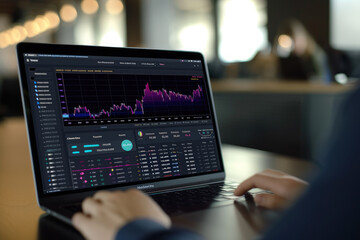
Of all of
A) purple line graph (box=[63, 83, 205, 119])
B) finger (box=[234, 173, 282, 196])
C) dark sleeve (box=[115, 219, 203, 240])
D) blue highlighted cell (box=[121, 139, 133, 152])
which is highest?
purple line graph (box=[63, 83, 205, 119])

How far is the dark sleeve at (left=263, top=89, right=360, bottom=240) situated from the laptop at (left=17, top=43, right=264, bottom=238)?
317 millimetres

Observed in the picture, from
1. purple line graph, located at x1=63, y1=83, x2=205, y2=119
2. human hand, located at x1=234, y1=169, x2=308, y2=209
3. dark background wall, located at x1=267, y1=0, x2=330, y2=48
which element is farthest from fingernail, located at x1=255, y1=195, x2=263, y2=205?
dark background wall, located at x1=267, y1=0, x2=330, y2=48

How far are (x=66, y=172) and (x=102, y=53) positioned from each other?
253 mm

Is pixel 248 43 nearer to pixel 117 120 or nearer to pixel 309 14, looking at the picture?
pixel 309 14

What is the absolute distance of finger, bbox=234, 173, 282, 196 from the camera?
2.33ft

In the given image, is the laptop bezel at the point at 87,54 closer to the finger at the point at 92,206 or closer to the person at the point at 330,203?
the finger at the point at 92,206

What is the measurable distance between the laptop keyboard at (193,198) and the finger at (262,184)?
2cm

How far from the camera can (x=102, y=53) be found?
32.2 inches

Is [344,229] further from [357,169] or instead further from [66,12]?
[66,12]

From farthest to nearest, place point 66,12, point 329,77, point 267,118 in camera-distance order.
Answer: point 66,12 → point 329,77 → point 267,118

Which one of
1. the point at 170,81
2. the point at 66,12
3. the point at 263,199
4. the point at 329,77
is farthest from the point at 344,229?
the point at 66,12

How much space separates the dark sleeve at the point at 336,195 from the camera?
0.30 metres

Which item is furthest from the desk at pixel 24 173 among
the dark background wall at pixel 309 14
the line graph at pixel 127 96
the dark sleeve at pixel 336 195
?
the dark background wall at pixel 309 14

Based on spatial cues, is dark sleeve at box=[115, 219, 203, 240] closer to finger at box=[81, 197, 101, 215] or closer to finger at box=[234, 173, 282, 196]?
finger at box=[81, 197, 101, 215]
